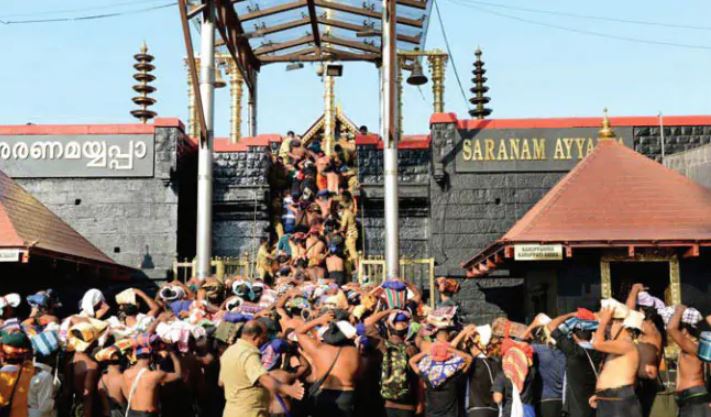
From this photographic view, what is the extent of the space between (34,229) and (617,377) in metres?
11.9

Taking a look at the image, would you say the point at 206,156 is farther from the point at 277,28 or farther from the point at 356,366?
the point at 356,366

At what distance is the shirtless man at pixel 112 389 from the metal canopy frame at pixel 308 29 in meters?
12.1

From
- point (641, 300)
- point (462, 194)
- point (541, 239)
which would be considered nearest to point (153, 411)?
point (641, 300)

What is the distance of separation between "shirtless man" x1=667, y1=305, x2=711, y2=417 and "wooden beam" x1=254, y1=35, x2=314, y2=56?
1728 centimetres

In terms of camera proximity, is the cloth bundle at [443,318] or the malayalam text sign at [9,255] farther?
the malayalam text sign at [9,255]

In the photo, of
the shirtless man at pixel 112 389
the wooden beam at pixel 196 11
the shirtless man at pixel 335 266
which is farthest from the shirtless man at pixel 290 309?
the wooden beam at pixel 196 11

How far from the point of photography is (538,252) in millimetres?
13688

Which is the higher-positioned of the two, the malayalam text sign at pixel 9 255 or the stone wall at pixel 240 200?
the stone wall at pixel 240 200

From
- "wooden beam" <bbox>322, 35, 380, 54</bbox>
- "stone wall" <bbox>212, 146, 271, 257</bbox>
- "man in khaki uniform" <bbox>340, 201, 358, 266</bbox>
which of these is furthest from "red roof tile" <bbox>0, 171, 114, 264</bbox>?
"wooden beam" <bbox>322, 35, 380, 54</bbox>

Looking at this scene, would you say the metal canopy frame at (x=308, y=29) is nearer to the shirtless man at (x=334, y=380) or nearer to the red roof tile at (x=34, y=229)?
the red roof tile at (x=34, y=229)

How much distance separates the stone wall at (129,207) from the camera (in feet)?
64.5

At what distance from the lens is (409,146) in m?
20.5

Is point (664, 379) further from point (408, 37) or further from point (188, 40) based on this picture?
point (408, 37)

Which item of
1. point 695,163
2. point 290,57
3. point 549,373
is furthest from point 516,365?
point 290,57
